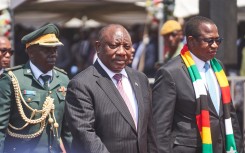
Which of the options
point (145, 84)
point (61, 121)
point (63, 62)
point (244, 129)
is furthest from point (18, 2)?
point (145, 84)

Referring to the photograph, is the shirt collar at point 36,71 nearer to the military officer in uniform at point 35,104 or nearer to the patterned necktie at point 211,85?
the military officer in uniform at point 35,104

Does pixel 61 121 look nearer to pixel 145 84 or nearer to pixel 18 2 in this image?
pixel 145 84

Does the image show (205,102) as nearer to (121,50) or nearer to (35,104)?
(121,50)

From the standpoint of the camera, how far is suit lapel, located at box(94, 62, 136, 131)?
20.9ft

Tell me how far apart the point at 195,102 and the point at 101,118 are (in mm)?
1055

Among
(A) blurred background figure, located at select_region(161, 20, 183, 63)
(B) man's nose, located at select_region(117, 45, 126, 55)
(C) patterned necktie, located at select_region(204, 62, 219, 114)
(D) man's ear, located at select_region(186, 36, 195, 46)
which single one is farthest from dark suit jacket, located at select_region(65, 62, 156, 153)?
(A) blurred background figure, located at select_region(161, 20, 183, 63)

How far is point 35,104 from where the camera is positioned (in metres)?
7.51

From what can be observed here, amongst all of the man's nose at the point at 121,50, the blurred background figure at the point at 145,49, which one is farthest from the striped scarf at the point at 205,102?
the blurred background figure at the point at 145,49

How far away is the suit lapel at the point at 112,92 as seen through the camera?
6.38m

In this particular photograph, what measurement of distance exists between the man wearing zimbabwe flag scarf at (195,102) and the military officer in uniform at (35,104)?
3.21ft

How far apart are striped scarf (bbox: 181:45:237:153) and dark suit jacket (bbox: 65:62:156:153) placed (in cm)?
65

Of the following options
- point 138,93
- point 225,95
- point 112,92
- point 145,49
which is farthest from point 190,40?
point 145,49

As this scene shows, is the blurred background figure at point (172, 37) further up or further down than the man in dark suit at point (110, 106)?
→ further down

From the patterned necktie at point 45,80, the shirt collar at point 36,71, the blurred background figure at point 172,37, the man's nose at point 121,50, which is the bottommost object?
the blurred background figure at point 172,37
